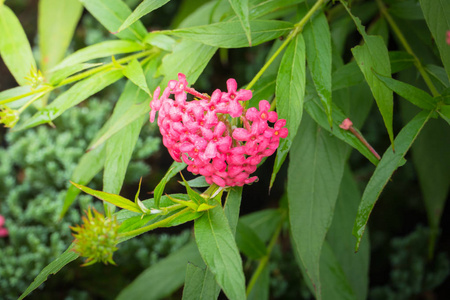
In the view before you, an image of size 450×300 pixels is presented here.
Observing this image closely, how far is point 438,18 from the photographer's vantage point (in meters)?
0.72

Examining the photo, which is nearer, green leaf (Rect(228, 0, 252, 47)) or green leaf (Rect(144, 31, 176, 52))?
green leaf (Rect(228, 0, 252, 47))

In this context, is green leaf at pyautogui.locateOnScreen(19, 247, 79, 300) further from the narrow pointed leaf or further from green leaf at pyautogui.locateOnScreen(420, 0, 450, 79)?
green leaf at pyautogui.locateOnScreen(420, 0, 450, 79)

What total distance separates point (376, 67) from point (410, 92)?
7 cm

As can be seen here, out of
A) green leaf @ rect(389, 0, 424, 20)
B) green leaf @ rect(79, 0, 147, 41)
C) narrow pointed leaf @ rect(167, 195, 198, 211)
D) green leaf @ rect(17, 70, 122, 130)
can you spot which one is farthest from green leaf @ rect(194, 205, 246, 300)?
green leaf @ rect(389, 0, 424, 20)

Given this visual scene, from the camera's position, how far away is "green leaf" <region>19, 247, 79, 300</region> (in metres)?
0.62

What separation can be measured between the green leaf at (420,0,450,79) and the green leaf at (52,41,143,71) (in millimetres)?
570

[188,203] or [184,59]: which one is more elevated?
[184,59]

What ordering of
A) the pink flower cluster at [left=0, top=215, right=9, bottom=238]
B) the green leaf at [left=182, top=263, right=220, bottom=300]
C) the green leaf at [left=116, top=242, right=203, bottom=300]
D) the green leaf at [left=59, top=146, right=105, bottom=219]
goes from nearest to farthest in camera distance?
the green leaf at [left=182, top=263, right=220, bottom=300] → the green leaf at [left=59, top=146, right=105, bottom=219] → the green leaf at [left=116, top=242, right=203, bottom=300] → the pink flower cluster at [left=0, top=215, right=9, bottom=238]

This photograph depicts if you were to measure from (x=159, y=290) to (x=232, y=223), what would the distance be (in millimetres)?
617

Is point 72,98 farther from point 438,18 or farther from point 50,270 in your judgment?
point 438,18

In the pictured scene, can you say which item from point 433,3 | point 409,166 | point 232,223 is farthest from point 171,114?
point 409,166

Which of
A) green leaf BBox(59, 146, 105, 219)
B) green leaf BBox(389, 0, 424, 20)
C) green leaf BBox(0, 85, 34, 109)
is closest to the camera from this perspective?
green leaf BBox(0, 85, 34, 109)

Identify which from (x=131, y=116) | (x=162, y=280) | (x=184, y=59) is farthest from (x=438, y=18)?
(x=162, y=280)

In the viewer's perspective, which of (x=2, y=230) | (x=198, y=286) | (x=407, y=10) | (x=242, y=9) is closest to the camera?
(x=242, y=9)
